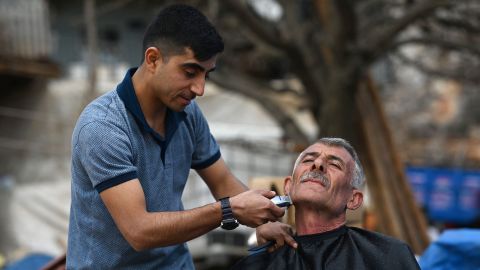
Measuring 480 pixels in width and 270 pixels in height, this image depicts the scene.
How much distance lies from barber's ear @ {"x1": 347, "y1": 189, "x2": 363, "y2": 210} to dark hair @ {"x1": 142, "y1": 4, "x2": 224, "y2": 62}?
0.84 meters

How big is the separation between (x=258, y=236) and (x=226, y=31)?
6.89m

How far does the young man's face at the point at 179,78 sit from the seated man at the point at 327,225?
62 cm

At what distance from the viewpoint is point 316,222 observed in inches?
108

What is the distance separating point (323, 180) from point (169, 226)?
0.73m

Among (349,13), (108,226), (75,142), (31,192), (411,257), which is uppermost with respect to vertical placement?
(349,13)

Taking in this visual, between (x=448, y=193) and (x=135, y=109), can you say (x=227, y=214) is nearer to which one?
(x=135, y=109)

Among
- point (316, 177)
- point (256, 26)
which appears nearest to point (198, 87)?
point (316, 177)

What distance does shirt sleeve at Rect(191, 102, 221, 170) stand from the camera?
2.79 metres

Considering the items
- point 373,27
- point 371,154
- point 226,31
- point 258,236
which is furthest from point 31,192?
point 258,236

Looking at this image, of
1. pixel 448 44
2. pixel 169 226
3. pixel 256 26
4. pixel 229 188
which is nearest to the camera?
pixel 169 226

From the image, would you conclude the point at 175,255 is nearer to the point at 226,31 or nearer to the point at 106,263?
the point at 106,263

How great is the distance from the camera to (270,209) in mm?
2279

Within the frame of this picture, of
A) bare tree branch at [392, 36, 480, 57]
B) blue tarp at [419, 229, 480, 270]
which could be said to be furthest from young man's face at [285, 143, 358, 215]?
bare tree branch at [392, 36, 480, 57]

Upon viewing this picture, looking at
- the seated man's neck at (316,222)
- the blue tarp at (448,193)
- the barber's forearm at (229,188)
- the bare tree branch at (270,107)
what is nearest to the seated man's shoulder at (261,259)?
the seated man's neck at (316,222)
